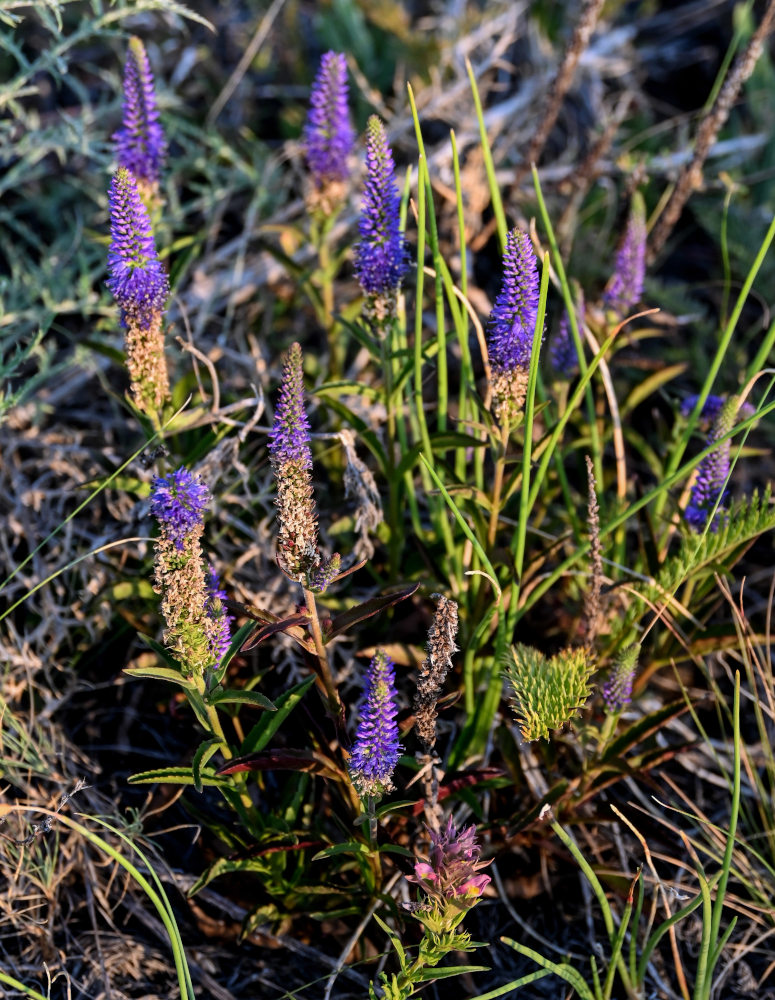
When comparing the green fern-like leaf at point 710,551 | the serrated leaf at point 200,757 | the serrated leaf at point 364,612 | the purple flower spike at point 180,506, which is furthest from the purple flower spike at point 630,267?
the serrated leaf at point 200,757

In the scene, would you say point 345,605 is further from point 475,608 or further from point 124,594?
point 124,594

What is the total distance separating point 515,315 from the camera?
2115 millimetres

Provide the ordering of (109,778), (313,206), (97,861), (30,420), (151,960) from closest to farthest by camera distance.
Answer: (151,960) < (97,861) < (109,778) < (313,206) < (30,420)

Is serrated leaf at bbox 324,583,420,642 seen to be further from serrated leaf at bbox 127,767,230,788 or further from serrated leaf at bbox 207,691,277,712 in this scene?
serrated leaf at bbox 127,767,230,788

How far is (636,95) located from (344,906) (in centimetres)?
387

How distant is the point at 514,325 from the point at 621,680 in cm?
84

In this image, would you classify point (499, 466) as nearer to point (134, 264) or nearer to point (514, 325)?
point (514, 325)

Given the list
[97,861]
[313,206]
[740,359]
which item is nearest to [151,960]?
[97,861]

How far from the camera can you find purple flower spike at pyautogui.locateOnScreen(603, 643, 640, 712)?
2.12 meters

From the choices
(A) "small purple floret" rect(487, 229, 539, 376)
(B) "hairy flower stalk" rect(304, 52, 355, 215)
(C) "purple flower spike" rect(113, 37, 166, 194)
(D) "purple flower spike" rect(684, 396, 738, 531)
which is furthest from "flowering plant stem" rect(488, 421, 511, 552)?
(C) "purple flower spike" rect(113, 37, 166, 194)

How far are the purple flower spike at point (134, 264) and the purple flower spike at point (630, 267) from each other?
4.46 feet

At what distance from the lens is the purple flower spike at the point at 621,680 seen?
2121 mm

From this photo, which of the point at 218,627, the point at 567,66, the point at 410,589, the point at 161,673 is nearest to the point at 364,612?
the point at 410,589

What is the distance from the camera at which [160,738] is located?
273 cm
